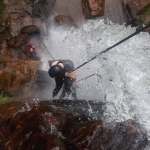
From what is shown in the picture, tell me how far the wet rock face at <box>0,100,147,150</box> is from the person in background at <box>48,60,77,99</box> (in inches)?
38.2

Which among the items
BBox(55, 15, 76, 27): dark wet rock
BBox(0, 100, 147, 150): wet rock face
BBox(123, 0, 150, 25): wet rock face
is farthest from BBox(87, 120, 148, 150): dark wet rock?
BBox(123, 0, 150, 25): wet rock face

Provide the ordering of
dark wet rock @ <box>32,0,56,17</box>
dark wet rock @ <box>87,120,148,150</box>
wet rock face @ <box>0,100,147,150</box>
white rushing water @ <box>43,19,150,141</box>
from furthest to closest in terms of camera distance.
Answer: dark wet rock @ <box>32,0,56,17</box>, white rushing water @ <box>43,19,150,141</box>, dark wet rock @ <box>87,120,148,150</box>, wet rock face @ <box>0,100,147,150</box>

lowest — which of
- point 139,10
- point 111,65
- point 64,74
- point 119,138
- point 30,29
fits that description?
point 119,138

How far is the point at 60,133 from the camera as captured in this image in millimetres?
4309

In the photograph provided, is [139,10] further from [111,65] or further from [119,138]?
[119,138]

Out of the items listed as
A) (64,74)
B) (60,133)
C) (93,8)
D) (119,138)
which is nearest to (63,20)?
(93,8)

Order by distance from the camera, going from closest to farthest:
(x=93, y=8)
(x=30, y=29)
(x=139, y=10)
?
(x=30, y=29) < (x=93, y=8) < (x=139, y=10)

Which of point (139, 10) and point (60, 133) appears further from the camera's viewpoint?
point (139, 10)

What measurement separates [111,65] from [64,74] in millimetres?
2535

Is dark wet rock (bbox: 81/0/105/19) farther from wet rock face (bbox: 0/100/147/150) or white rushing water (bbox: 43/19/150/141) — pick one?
wet rock face (bbox: 0/100/147/150)

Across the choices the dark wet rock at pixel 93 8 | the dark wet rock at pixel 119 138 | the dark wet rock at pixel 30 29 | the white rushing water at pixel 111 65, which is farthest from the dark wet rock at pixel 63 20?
the dark wet rock at pixel 119 138

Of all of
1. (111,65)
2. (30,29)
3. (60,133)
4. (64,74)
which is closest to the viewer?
(60,133)

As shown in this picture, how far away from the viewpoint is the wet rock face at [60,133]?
3.99m

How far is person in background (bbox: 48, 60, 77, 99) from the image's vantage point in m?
5.41
